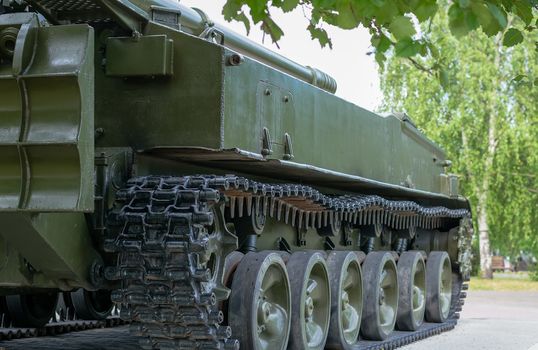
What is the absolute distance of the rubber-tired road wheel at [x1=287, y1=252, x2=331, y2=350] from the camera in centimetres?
809

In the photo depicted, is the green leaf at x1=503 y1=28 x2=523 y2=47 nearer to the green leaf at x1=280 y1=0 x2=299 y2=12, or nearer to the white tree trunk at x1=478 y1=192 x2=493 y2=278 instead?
the green leaf at x1=280 y1=0 x2=299 y2=12

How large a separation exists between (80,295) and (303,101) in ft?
12.8

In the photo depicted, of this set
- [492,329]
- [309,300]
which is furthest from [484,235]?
[309,300]

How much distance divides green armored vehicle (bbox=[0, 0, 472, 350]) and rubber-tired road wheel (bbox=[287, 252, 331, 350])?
0.6 inches

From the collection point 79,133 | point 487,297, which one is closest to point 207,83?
point 79,133

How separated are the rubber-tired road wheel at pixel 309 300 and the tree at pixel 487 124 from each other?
70.5 feet

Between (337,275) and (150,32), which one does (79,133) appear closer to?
(150,32)

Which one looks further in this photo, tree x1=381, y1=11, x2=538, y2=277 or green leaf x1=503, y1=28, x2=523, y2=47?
tree x1=381, y1=11, x2=538, y2=277

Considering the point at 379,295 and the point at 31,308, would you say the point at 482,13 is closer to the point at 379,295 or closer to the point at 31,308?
the point at 379,295

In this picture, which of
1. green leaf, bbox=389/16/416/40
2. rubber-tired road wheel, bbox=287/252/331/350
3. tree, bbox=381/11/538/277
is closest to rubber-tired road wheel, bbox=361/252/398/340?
rubber-tired road wheel, bbox=287/252/331/350

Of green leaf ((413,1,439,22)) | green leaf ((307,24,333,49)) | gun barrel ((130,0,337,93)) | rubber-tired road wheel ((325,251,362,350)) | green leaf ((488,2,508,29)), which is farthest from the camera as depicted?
rubber-tired road wheel ((325,251,362,350))

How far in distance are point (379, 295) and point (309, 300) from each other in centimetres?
199

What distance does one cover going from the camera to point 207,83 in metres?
6.76

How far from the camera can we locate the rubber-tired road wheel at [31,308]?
10.1 metres
